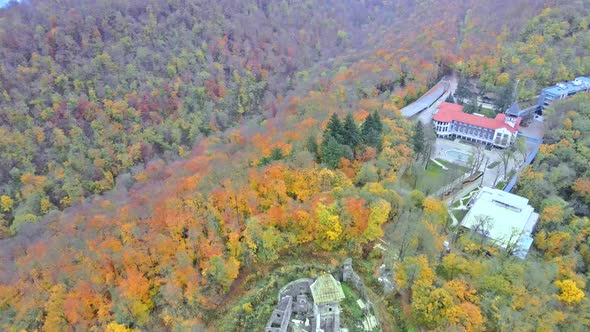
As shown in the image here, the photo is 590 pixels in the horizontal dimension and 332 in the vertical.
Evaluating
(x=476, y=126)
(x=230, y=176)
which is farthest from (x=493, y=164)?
(x=230, y=176)

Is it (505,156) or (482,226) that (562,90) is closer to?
(505,156)

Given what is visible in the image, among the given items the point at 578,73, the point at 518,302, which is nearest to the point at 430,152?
the point at 518,302

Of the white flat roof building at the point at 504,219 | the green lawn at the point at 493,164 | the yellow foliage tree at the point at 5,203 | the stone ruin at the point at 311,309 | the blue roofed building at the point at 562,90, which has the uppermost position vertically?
the blue roofed building at the point at 562,90

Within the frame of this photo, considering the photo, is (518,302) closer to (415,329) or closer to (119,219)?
(415,329)

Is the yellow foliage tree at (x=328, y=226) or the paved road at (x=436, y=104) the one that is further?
the paved road at (x=436, y=104)

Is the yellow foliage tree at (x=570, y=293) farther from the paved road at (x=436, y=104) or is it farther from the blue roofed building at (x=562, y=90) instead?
the blue roofed building at (x=562, y=90)

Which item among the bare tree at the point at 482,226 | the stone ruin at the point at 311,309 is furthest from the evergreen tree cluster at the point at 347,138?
the stone ruin at the point at 311,309

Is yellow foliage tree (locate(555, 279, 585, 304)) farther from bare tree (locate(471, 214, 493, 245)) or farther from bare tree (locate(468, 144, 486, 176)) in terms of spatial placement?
bare tree (locate(468, 144, 486, 176))
